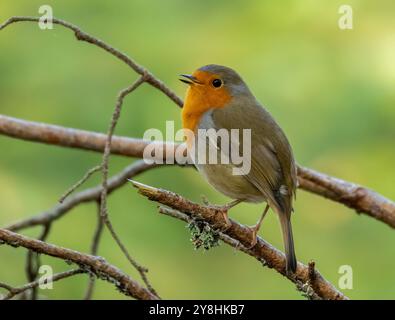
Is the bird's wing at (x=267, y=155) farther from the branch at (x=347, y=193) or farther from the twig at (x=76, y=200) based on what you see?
the twig at (x=76, y=200)

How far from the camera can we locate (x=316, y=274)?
305 cm

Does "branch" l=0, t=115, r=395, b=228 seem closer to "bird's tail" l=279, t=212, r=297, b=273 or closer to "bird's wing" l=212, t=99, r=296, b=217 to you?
"bird's wing" l=212, t=99, r=296, b=217

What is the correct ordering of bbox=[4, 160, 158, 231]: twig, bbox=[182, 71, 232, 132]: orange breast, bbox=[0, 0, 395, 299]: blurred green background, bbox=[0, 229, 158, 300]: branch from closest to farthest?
1. bbox=[0, 229, 158, 300]: branch
2. bbox=[182, 71, 232, 132]: orange breast
3. bbox=[4, 160, 158, 231]: twig
4. bbox=[0, 0, 395, 299]: blurred green background

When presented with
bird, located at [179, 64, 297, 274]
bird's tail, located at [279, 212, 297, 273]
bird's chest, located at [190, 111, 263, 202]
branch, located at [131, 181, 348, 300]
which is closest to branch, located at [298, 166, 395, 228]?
bird, located at [179, 64, 297, 274]

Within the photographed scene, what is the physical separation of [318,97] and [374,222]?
996 millimetres

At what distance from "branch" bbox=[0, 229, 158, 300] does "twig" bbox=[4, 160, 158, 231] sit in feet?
4.68

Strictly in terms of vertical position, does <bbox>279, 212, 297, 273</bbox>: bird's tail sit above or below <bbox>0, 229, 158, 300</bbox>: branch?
above

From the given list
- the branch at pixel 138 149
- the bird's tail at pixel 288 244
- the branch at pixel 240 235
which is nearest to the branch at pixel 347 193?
the branch at pixel 138 149

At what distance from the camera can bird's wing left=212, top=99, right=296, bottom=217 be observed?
3664 mm

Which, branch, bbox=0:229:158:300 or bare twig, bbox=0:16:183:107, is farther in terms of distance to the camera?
bare twig, bbox=0:16:183:107

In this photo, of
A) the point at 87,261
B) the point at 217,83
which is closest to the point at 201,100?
the point at 217,83

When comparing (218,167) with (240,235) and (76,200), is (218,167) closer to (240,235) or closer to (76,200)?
(240,235)

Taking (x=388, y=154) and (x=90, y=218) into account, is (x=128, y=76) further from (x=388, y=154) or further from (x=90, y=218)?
(x=388, y=154)
